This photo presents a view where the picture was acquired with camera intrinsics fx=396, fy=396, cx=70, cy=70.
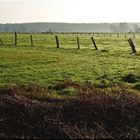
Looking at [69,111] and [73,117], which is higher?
[69,111]

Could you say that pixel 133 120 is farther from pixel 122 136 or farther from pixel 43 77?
pixel 43 77

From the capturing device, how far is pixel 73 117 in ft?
45.0

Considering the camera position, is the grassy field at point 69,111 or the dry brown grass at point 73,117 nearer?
the dry brown grass at point 73,117

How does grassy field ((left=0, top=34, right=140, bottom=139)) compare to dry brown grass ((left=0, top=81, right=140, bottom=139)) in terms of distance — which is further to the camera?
grassy field ((left=0, top=34, right=140, bottom=139))

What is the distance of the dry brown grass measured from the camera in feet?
41.2

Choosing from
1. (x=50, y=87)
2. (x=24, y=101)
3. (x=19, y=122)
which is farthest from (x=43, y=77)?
(x=19, y=122)

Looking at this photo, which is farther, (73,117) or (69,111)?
(69,111)

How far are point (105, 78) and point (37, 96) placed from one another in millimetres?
6289

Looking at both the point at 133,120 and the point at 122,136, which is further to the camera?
the point at 133,120

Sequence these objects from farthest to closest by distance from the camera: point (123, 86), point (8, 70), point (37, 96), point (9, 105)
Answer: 1. point (8, 70)
2. point (123, 86)
3. point (37, 96)
4. point (9, 105)

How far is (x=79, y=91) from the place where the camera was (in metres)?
17.5

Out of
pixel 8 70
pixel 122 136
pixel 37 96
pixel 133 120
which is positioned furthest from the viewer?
pixel 8 70

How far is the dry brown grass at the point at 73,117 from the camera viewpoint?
12.6 m

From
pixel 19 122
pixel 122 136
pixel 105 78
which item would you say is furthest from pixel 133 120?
pixel 105 78
